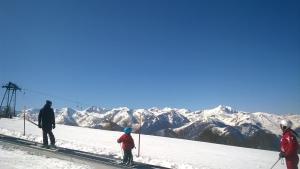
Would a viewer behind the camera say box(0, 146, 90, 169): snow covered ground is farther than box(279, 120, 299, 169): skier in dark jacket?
Yes

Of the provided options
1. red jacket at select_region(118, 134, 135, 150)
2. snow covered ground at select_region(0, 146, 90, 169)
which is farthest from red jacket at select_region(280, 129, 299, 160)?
snow covered ground at select_region(0, 146, 90, 169)

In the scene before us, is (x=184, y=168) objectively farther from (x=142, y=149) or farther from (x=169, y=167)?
(x=142, y=149)

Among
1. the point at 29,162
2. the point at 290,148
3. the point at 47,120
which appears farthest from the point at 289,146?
the point at 47,120

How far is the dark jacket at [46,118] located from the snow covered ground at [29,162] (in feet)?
9.60

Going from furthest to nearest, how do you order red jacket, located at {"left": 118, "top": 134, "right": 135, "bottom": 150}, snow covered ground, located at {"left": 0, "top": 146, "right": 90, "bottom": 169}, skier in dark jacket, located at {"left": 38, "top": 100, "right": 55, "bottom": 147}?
skier in dark jacket, located at {"left": 38, "top": 100, "right": 55, "bottom": 147} < red jacket, located at {"left": 118, "top": 134, "right": 135, "bottom": 150} < snow covered ground, located at {"left": 0, "top": 146, "right": 90, "bottom": 169}

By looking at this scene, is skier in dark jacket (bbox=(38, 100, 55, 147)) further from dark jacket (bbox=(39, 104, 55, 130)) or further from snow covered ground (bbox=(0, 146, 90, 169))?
snow covered ground (bbox=(0, 146, 90, 169))

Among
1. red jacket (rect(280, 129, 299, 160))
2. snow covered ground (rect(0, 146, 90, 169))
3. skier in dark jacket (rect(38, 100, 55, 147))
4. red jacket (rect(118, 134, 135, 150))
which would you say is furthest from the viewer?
skier in dark jacket (rect(38, 100, 55, 147))

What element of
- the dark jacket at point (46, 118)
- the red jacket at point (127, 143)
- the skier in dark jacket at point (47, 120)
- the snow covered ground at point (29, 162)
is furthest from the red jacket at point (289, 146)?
the dark jacket at point (46, 118)

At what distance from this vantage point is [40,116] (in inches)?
696

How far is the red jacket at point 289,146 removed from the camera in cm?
1072

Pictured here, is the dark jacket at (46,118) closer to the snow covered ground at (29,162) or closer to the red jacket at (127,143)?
the snow covered ground at (29,162)

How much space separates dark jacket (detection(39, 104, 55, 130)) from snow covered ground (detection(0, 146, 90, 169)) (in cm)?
293

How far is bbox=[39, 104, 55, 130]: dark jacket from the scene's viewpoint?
17.5 m

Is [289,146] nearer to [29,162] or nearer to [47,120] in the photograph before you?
[29,162]
